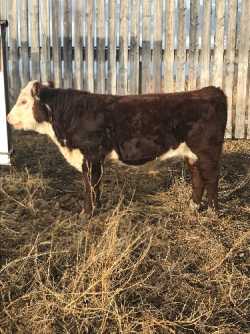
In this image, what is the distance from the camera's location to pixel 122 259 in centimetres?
407

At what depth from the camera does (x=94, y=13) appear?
28.1ft

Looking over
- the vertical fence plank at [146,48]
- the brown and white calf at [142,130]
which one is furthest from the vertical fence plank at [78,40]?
the brown and white calf at [142,130]

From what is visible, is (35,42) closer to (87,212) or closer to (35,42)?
(35,42)

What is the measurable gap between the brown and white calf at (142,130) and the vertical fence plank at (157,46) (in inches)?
117

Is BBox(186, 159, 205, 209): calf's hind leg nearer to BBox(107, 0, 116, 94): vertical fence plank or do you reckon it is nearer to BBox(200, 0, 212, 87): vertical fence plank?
BBox(200, 0, 212, 87): vertical fence plank

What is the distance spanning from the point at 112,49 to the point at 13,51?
168cm

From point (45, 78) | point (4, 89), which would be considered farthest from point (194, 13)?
point (4, 89)

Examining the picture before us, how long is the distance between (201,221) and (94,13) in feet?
15.3

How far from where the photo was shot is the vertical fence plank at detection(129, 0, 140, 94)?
8.35 metres

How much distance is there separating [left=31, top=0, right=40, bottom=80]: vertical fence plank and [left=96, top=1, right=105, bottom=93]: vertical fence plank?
1016mm

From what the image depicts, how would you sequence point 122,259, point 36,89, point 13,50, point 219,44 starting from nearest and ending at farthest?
point 122,259, point 36,89, point 219,44, point 13,50

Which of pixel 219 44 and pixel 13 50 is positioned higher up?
pixel 219 44

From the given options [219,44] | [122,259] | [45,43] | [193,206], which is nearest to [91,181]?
[193,206]

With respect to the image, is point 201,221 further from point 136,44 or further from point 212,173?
point 136,44
